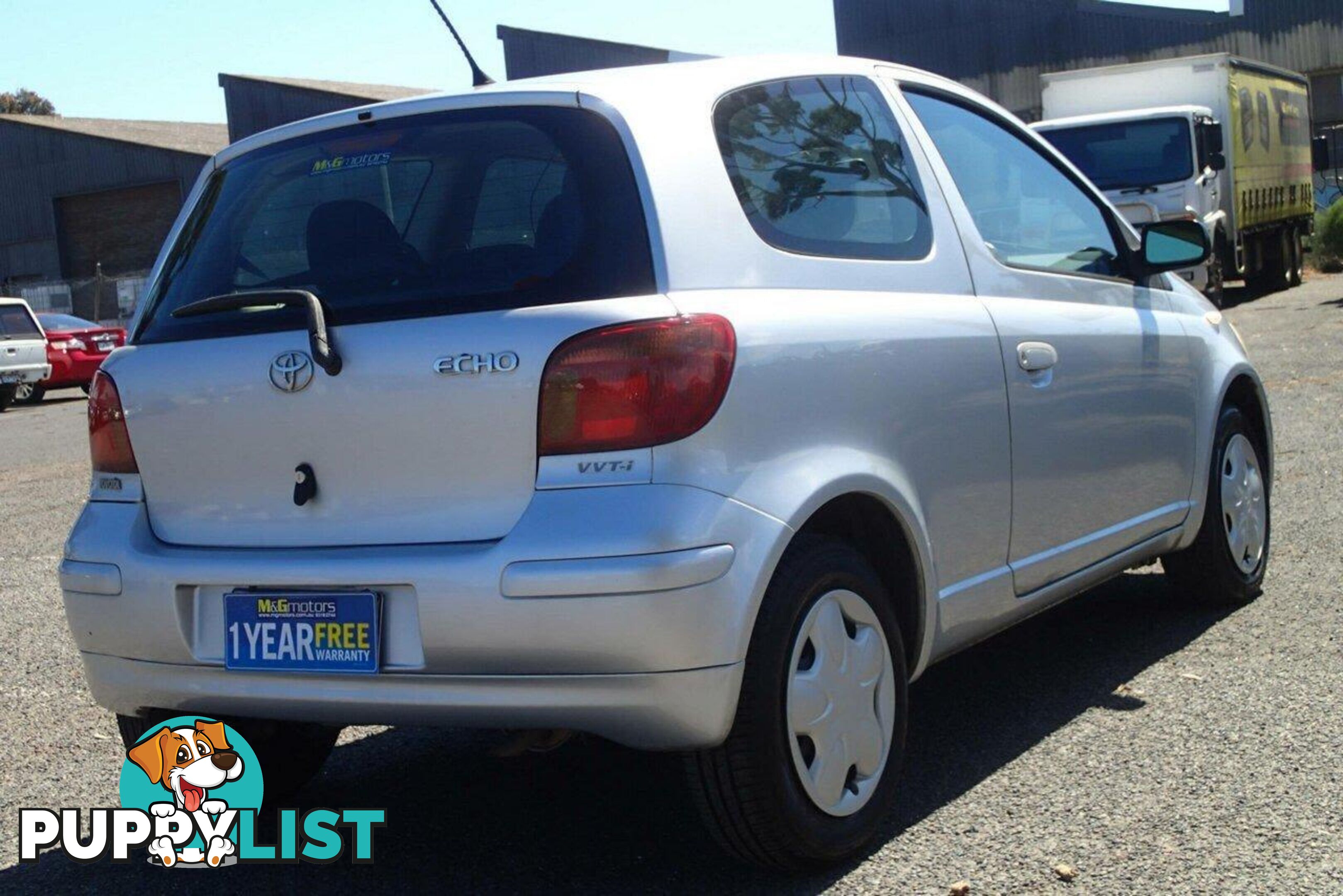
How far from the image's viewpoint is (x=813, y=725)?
3.39m

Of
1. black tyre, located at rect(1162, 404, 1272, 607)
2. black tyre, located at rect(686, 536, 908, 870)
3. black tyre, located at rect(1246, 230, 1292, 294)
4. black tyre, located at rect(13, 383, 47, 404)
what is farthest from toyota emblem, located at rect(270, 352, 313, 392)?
black tyre, located at rect(1246, 230, 1292, 294)

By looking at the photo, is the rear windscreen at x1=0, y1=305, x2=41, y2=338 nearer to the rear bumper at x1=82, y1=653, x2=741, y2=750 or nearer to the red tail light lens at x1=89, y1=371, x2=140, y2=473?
the red tail light lens at x1=89, y1=371, x2=140, y2=473

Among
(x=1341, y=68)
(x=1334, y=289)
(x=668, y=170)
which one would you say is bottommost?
(x=1334, y=289)

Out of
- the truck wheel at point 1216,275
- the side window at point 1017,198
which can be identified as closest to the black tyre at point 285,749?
the side window at point 1017,198

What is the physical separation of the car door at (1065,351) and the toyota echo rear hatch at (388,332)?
1.29 metres

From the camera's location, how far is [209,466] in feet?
11.7

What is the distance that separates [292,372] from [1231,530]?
11.4ft

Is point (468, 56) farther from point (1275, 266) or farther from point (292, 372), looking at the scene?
point (1275, 266)

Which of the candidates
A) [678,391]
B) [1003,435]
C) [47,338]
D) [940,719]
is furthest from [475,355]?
[47,338]

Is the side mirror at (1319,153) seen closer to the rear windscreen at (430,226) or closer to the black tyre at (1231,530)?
the black tyre at (1231,530)

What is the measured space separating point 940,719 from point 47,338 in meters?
21.9

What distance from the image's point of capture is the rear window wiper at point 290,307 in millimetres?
3355

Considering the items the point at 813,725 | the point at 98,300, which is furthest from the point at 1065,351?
the point at 98,300

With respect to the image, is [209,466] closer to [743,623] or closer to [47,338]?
[743,623]
